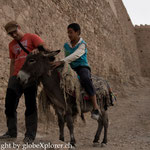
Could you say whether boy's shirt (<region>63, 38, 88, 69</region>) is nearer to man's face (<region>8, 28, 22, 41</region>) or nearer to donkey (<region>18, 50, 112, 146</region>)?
donkey (<region>18, 50, 112, 146</region>)

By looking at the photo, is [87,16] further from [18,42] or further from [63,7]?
[18,42]

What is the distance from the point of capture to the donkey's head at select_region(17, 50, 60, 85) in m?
2.75

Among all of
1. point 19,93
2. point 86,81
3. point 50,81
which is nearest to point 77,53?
point 86,81

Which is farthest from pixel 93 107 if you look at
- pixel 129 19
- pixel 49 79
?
pixel 129 19

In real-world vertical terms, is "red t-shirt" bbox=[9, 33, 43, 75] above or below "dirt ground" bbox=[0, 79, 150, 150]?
above

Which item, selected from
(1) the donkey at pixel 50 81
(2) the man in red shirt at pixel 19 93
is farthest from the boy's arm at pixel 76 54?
(2) the man in red shirt at pixel 19 93

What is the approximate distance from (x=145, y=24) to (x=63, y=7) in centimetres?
1884

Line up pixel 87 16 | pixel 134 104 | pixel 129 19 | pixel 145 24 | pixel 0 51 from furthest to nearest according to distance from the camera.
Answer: pixel 145 24, pixel 129 19, pixel 87 16, pixel 134 104, pixel 0 51

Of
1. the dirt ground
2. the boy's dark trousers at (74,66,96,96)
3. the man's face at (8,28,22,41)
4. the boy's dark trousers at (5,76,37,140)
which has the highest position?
the man's face at (8,28,22,41)

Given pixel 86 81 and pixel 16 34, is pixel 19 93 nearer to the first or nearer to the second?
pixel 16 34

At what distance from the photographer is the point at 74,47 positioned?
3396 millimetres

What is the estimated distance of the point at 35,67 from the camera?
9.39 feet

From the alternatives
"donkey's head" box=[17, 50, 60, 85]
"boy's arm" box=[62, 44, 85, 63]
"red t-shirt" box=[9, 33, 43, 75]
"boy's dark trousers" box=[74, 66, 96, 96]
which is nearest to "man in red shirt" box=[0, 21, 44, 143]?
"red t-shirt" box=[9, 33, 43, 75]


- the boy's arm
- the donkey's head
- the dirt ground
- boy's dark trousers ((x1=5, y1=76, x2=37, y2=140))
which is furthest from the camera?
the dirt ground
